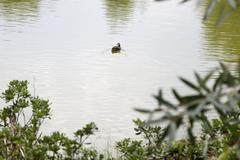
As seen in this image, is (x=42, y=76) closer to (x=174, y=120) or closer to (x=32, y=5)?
(x=174, y=120)

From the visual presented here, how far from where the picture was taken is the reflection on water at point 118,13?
49.3ft

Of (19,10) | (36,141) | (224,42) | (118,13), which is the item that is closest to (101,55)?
(224,42)

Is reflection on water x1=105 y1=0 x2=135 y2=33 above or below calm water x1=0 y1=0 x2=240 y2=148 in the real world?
below

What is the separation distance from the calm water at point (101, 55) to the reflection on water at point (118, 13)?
0.06 m

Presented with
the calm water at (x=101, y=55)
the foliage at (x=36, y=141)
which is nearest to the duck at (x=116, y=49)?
the calm water at (x=101, y=55)

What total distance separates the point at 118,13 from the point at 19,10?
3401 mm

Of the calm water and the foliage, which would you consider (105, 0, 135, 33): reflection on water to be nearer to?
the calm water

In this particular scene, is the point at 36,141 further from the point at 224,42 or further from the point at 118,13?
the point at 118,13

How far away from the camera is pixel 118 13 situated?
1781 cm

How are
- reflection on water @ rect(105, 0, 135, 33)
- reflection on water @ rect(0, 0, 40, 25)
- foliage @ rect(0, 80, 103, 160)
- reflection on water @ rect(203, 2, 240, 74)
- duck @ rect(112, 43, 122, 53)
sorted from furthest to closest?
1. reflection on water @ rect(105, 0, 135, 33)
2. reflection on water @ rect(0, 0, 40, 25)
3. reflection on water @ rect(203, 2, 240, 74)
4. duck @ rect(112, 43, 122, 53)
5. foliage @ rect(0, 80, 103, 160)

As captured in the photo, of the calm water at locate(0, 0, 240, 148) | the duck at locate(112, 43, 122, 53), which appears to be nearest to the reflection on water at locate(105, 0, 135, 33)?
the calm water at locate(0, 0, 240, 148)

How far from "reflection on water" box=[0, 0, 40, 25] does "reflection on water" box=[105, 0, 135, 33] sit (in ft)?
7.45

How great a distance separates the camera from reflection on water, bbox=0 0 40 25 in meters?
14.6

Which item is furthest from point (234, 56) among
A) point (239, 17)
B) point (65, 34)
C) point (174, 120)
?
point (174, 120)
